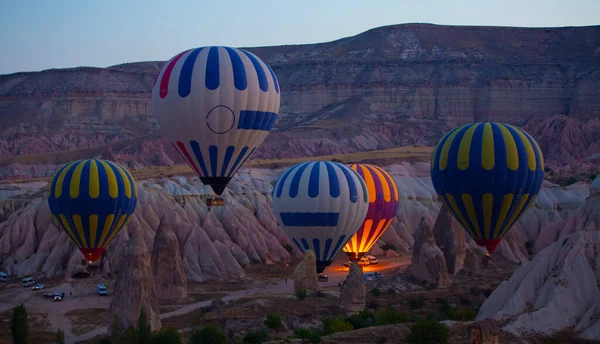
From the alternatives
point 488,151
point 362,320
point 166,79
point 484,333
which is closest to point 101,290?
point 166,79

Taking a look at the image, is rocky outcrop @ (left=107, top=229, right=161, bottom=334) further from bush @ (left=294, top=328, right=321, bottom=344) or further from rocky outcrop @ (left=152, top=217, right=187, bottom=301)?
rocky outcrop @ (left=152, top=217, right=187, bottom=301)

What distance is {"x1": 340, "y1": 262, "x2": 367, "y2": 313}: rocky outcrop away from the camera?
112 feet

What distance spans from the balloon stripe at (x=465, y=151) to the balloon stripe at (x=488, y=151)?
1.69ft

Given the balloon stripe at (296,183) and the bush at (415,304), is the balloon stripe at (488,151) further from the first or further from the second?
the balloon stripe at (296,183)

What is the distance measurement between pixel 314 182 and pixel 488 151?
8041mm

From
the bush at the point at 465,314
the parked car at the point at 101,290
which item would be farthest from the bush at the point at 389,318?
the parked car at the point at 101,290

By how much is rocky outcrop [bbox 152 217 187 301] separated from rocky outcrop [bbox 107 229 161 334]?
31.3 ft

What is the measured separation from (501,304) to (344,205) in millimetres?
11628

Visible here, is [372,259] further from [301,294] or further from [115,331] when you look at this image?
[115,331]

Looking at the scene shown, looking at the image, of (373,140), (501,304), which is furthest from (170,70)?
(373,140)

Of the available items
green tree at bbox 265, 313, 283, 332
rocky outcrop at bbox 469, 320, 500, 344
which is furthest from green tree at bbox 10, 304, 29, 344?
rocky outcrop at bbox 469, 320, 500, 344

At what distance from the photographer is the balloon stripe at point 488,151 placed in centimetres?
3353

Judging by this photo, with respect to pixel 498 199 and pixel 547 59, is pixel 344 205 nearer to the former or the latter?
pixel 498 199

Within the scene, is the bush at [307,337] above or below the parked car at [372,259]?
above
